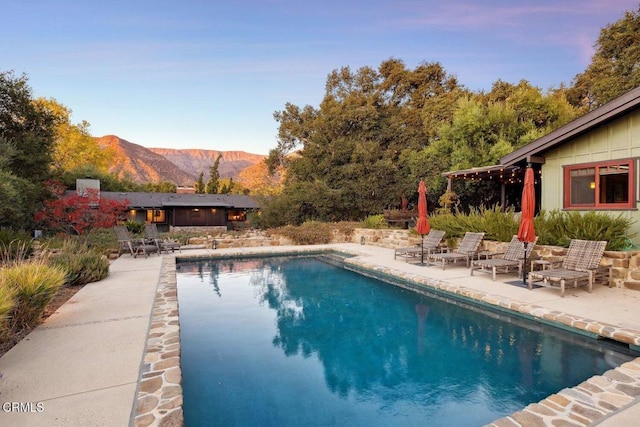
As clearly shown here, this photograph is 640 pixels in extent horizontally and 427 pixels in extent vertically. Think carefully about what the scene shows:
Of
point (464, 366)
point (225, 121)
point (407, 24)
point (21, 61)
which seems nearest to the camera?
point (464, 366)

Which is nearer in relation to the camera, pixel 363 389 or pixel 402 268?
pixel 363 389

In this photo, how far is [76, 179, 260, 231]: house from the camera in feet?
100

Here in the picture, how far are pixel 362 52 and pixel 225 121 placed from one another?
59.0ft

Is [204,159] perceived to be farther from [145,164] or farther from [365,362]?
[365,362]

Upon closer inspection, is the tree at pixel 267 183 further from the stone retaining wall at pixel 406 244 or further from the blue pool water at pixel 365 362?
the blue pool water at pixel 365 362

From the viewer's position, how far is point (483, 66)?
813 inches

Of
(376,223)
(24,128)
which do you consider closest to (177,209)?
(24,128)

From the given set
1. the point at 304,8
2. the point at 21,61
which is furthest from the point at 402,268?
the point at 21,61

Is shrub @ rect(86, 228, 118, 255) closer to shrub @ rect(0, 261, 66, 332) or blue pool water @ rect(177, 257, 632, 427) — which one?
blue pool water @ rect(177, 257, 632, 427)

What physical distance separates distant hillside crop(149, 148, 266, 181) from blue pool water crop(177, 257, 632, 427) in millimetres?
115398

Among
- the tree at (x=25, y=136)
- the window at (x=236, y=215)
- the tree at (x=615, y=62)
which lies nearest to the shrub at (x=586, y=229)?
the tree at (x=615, y=62)

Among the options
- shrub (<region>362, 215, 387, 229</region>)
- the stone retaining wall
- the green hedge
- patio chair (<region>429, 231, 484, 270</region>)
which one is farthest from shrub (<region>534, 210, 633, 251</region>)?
shrub (<region>362, 215, 387, 229</region>)

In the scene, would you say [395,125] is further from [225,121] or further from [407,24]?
[225,121]

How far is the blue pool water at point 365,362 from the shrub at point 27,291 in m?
2.19
